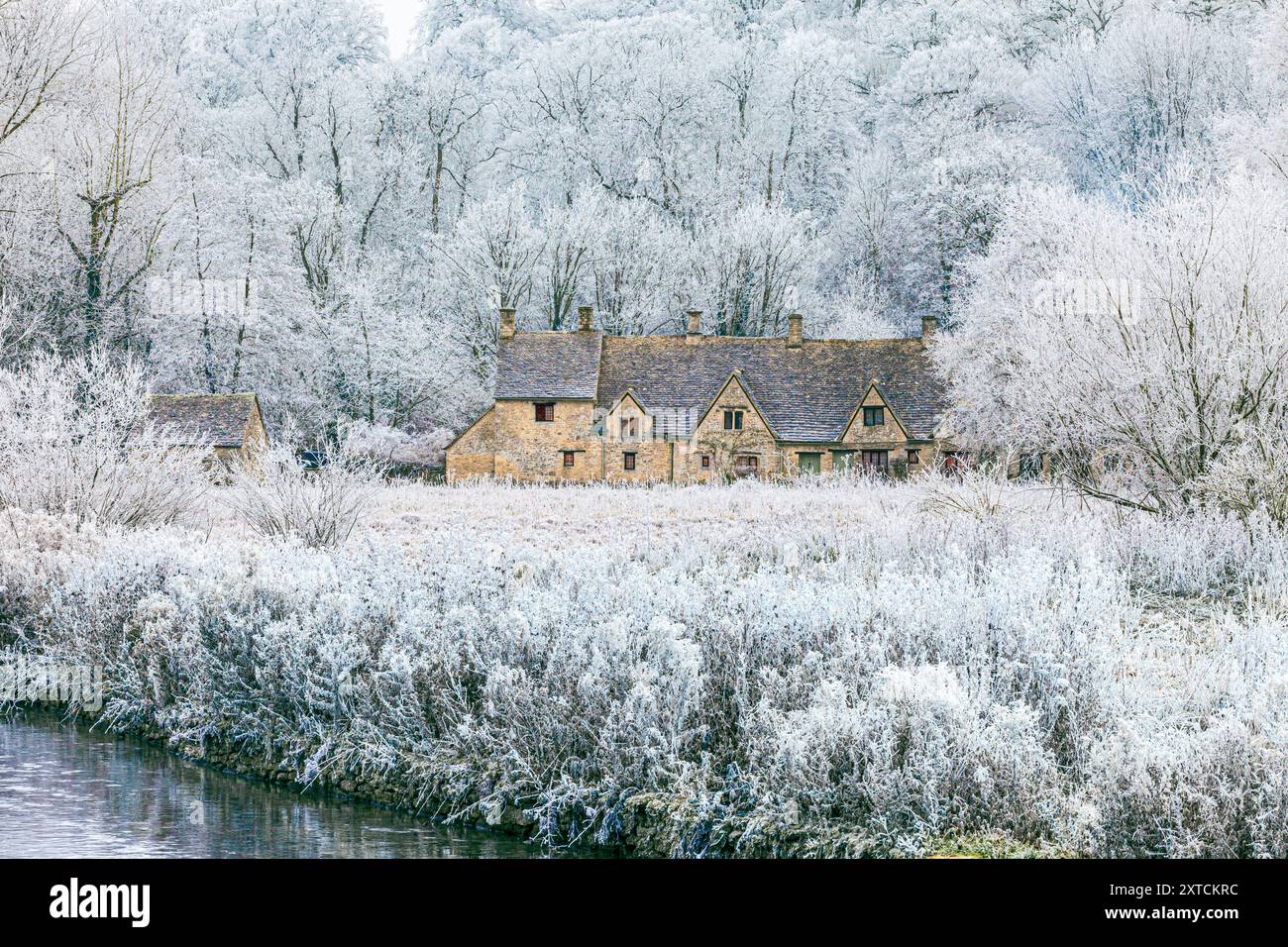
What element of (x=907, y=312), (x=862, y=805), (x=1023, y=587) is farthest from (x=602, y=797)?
(x=907, y=312)

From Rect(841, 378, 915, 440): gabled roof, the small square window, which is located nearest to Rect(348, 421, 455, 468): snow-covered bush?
Rect(841, 378, 915, 440): gabled roof

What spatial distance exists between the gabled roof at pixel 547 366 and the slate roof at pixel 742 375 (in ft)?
0.12

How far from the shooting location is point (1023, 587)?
1070 centimetres

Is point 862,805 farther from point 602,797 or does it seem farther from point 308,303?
point 308,303

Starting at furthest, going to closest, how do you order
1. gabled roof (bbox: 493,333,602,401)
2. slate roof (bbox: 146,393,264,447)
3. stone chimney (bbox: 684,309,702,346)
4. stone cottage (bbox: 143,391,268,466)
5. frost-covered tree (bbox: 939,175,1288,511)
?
stone chimney (bbox: 684,309,702,346) → gabled roof (bbox: 493,333,602,401) → slate roof (bbox: 146,393,264,447) → stone cottage (bbox: 143,391,268,466) → frost-covered tree (bbox: 939,175,1288,511)

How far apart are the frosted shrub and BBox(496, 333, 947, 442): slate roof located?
2701cm

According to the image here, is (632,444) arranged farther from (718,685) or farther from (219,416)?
(718,685)

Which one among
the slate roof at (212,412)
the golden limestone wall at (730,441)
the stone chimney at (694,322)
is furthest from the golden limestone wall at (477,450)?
the stone chimney at (694,322)

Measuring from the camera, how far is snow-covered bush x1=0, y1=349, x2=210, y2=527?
59.3ft

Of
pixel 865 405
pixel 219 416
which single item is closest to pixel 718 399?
pixel 865 405

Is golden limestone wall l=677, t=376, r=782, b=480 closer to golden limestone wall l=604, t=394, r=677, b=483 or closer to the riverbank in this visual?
golden limestone wall l=604, t=394, r=677, b=483

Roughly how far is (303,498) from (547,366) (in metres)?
28.5
